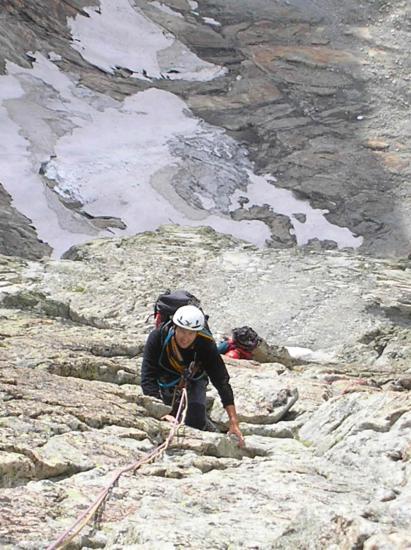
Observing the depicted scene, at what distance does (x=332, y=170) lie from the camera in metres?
34.7

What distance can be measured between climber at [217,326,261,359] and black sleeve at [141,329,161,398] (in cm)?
520

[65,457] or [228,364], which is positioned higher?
[228,364]

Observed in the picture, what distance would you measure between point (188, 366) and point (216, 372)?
33cm

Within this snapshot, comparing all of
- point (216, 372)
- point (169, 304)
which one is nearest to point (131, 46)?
point (169, 304)

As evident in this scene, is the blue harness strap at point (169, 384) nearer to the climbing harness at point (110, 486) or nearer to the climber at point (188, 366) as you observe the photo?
the climber at point (188, 366)

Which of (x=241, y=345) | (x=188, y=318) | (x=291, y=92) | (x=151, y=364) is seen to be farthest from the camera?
(x=291, y=92)

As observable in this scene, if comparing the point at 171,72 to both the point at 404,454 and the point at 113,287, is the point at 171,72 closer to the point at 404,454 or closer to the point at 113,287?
the point at 113,287

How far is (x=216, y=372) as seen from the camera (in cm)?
689

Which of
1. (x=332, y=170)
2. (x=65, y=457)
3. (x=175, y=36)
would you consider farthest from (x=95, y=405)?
(x=175, y=36)

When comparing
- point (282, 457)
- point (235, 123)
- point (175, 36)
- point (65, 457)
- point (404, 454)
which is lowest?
point (65, 457)

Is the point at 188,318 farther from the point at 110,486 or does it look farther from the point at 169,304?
the point at 110,486

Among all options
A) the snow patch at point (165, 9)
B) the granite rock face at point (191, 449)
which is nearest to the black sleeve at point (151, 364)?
the granite rock face at point (191, 449)

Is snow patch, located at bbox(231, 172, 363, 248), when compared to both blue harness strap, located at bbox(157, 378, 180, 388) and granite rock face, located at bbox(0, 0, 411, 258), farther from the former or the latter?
blue harness strap, located at bbox(157, 378, 180, 388)

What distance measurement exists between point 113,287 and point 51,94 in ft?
70.9
